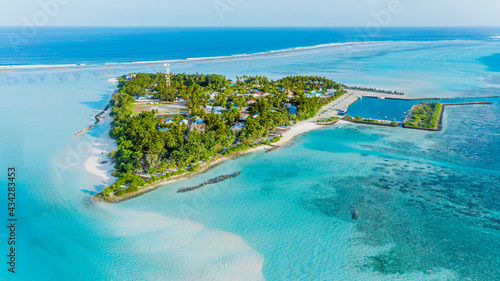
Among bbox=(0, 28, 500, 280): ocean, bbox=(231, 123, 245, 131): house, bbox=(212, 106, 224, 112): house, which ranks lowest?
bbox=(0, 28, 500, 280): ocean

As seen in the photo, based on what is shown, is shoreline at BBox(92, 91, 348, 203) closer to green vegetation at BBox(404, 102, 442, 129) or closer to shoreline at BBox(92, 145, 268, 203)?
shoreline at BBox(92, 145, 268, 203)

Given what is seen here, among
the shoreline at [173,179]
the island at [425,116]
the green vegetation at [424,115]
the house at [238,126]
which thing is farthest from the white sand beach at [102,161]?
the green vegetation at [424,115]

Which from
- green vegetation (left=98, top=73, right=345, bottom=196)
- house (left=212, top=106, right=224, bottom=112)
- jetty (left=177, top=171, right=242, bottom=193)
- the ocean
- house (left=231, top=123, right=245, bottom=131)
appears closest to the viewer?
the ocean

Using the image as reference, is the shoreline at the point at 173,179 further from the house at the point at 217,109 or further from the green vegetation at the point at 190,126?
the house at the point at 217,109

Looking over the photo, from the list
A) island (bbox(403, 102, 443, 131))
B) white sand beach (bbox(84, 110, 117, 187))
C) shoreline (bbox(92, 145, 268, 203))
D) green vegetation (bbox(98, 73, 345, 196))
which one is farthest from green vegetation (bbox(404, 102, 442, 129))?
white sand beach (bbox(84, 110, 117, 187))

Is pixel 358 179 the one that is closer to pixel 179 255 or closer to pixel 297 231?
pixel 297 231

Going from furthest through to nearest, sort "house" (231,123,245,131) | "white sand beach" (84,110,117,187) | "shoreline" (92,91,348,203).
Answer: "house" (231,123,245,131) → "white sand beach" (84,110,117,187) → "shoreline" (92,91,348,203)

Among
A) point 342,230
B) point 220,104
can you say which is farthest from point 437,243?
point 220,104

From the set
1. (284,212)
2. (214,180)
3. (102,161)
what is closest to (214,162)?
(214,180)

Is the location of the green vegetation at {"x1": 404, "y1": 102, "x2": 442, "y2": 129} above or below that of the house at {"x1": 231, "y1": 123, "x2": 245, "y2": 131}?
below
